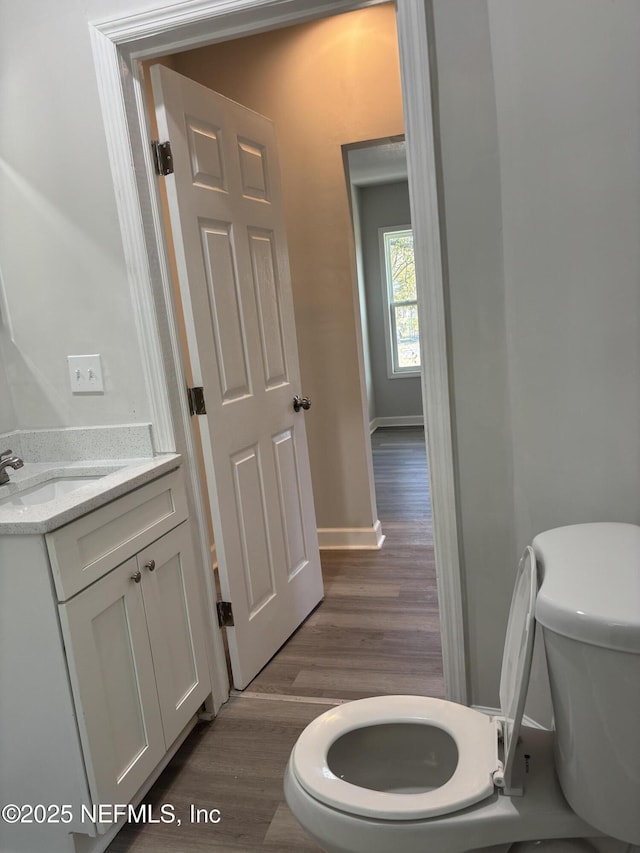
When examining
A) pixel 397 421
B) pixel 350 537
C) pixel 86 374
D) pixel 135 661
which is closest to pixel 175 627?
pixel 135 661

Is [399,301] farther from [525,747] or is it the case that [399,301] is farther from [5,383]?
[525,747]

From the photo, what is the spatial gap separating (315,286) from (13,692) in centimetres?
235

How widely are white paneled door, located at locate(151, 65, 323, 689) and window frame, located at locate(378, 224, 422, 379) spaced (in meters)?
4.05

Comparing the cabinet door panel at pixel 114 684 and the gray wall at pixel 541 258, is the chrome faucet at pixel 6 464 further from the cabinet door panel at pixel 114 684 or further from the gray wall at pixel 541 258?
the gray wall at pixel 541 258

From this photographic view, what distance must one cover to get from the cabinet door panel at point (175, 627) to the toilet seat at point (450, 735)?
591 millimetres

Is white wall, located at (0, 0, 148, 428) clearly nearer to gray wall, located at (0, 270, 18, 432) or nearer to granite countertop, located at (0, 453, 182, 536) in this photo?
gray wall, located at (0, 270, 18, 432)

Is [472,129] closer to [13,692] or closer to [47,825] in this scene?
[13,692]

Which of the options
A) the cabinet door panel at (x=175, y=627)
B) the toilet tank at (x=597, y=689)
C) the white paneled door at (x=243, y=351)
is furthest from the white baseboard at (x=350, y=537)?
the toilet tank at (x=597, y=689)

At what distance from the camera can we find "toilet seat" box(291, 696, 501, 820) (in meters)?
1.14

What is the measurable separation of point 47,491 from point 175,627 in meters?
0.57

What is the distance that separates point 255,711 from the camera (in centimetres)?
210

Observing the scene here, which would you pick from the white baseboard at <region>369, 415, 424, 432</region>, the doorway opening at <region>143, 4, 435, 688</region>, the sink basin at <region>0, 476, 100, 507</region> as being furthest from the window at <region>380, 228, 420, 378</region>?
the sink basin at <region>0, 476, 100, 507</region>

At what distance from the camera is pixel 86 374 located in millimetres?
1969

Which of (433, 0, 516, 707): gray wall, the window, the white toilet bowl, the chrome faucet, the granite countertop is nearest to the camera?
the white toilet bowl
